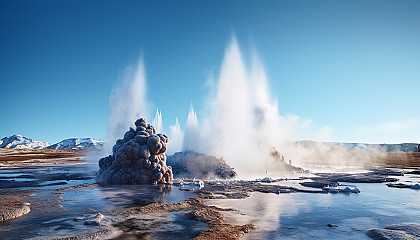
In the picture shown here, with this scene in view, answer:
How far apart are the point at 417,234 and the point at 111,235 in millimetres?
10268

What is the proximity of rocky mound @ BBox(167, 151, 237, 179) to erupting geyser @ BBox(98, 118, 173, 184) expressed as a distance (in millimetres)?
5034

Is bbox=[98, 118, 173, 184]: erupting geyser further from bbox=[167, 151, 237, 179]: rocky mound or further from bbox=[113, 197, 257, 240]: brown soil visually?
bbox=[113, 197, 257, 240]: brown soil

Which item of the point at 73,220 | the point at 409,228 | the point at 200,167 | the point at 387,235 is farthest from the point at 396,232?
the point at 200,167

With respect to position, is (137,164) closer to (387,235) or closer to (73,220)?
(73,220)

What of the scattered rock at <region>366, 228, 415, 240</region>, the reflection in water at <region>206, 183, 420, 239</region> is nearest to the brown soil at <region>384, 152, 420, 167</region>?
the reflection in water at <region>206, 183, 420, 239</region>

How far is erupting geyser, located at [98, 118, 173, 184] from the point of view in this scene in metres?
22.0

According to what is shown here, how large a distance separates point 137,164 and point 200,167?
8266 mm

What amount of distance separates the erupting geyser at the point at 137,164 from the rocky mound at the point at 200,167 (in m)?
5.03

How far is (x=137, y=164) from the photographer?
22.6 meters

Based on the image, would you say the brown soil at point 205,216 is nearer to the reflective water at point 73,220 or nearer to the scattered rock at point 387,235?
the reflective water at point 73,220

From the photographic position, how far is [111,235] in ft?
25.2

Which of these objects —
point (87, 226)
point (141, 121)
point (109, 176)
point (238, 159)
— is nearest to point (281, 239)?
point (87, 226)

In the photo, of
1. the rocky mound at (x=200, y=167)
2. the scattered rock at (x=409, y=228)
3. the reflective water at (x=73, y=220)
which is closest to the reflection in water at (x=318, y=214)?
the scattered rock at (x=409, y=228)

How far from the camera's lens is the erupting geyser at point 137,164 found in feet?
72.0
